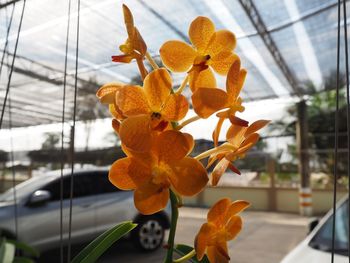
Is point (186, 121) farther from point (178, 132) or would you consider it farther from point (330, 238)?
point (330, 238)

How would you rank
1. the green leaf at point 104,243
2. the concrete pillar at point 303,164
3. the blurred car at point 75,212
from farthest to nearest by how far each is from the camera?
the concrete pillar at point 303,164, the blurred car at point 75,212, the green leaf at point 104,243

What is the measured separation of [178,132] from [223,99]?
44mm

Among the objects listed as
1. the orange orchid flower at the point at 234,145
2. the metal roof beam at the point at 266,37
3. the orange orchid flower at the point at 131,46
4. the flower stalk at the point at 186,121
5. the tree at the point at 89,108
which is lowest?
the orange orchid flower at the point at 234,145

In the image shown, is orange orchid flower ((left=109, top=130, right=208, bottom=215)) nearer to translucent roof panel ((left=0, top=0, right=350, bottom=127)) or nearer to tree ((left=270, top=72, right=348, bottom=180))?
translucent roof panel ((left=0, top=0, right=350, bottom=127))

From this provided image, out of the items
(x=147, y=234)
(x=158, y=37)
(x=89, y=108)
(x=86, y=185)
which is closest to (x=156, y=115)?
(x=158, y=37)

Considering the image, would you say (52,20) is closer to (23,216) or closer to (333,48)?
(23,216)

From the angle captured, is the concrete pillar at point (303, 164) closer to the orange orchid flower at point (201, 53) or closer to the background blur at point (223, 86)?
the background blur at point (223, 86)

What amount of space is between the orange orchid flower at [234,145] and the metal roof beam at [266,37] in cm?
324

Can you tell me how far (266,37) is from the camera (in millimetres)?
4234

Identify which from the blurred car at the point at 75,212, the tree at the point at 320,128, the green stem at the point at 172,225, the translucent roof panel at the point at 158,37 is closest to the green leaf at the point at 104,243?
the green stem at the point at 172,225

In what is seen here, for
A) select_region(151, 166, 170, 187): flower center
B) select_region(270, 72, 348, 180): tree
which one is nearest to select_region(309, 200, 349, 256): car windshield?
select_region(151, 166, 170, 187): flower center

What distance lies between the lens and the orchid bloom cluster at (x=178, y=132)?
271mm

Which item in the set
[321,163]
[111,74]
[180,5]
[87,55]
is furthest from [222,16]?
[321,163]

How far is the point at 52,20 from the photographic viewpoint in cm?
A: 297
